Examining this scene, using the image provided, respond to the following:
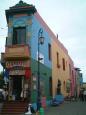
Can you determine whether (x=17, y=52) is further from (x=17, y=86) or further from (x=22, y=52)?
(x=17, y=86)

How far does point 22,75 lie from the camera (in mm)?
24453

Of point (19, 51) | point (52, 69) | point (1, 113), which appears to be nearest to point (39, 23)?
point (19, 51)

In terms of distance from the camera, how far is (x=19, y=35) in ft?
84.4

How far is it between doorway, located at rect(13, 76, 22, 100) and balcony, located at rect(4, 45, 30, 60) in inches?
73.0

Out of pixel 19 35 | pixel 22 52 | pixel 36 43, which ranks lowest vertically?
pixel 22 52

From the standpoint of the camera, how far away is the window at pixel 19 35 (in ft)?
83.6

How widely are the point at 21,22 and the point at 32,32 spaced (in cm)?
131

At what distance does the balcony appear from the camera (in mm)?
24188

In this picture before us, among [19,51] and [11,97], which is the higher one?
[19,51]

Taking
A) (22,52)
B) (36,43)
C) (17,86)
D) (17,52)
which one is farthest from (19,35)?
(17,86)

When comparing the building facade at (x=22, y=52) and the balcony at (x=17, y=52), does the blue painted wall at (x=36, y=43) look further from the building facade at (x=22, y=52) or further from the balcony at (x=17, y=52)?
the balcony at (x=17, y=52)

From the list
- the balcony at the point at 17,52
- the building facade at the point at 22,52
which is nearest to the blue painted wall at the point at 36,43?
the building facade at the point at 22,52

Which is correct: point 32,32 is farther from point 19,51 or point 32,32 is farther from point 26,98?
point 26,98

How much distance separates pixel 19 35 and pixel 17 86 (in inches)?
174
